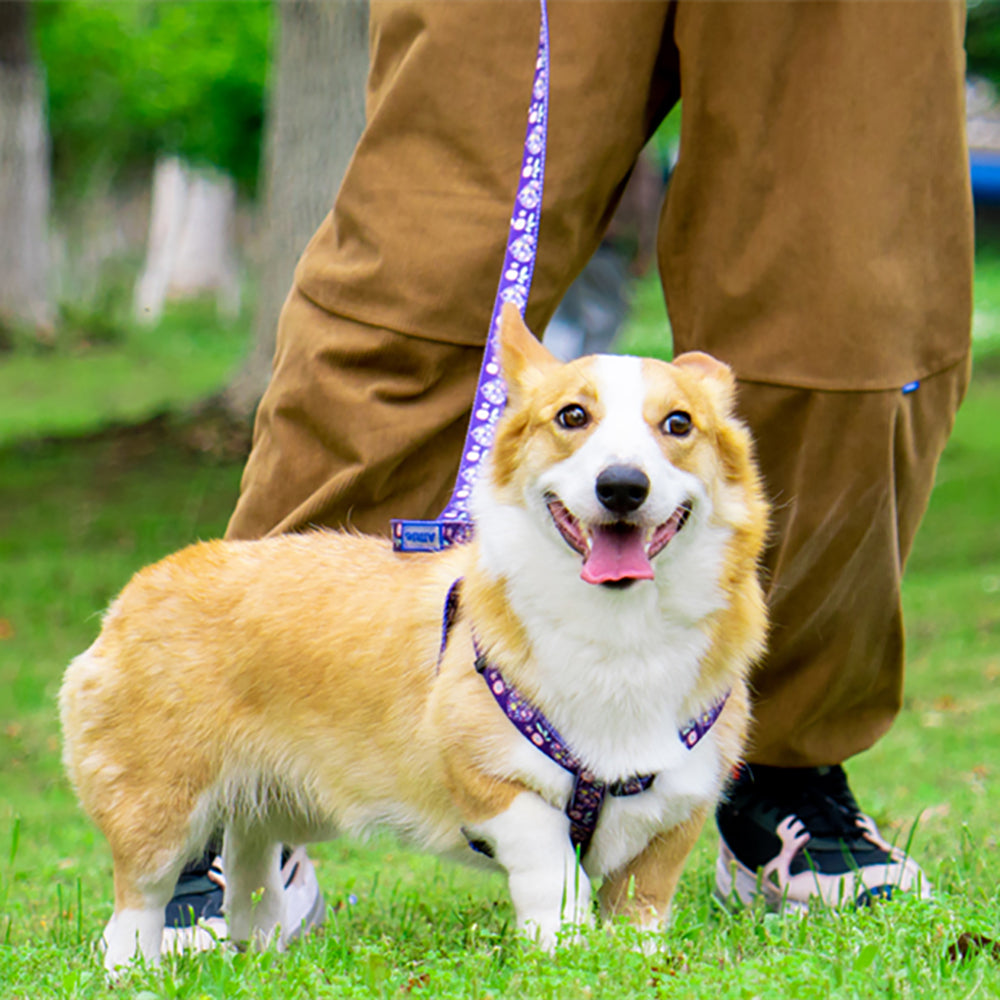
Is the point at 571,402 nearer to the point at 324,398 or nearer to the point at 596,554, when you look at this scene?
the point at 596,554

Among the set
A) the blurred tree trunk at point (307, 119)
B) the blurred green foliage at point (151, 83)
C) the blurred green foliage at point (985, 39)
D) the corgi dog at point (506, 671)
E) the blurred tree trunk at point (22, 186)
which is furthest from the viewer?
the blurred green foliage at point (151, 83)

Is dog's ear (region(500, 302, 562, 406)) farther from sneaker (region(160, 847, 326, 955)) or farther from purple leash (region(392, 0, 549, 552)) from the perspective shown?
sneaker (region(160, 847, 326, 955))

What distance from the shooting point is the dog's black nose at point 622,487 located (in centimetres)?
258

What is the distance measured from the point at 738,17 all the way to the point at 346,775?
1762 millimetres

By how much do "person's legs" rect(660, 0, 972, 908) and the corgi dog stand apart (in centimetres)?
35

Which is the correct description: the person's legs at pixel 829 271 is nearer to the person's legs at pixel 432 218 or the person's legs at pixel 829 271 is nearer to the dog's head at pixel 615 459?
the person's legs at pixel 432 218

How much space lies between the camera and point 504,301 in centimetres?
303

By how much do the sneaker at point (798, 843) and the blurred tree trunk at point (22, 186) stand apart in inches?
638

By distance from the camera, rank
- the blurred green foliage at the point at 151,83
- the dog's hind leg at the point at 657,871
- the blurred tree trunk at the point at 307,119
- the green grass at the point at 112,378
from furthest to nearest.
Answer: the blurred green foliage at the point at 151,83 → the green grass at the point at 112,378 → the blurred tree trunk at the point at 307,119 → the dog's hind leg at the point at 657,871

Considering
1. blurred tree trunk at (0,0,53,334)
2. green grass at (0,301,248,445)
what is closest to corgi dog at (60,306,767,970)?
green grass at (0,301,248,445)

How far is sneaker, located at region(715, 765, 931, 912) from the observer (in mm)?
3506

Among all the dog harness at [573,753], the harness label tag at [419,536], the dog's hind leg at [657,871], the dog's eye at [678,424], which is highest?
the dog's eye at [678,424]

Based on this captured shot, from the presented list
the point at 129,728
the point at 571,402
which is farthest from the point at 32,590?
the point at 571,402

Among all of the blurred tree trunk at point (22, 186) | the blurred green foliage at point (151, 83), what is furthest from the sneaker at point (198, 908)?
the blurred green foliage at point (151, 83)
